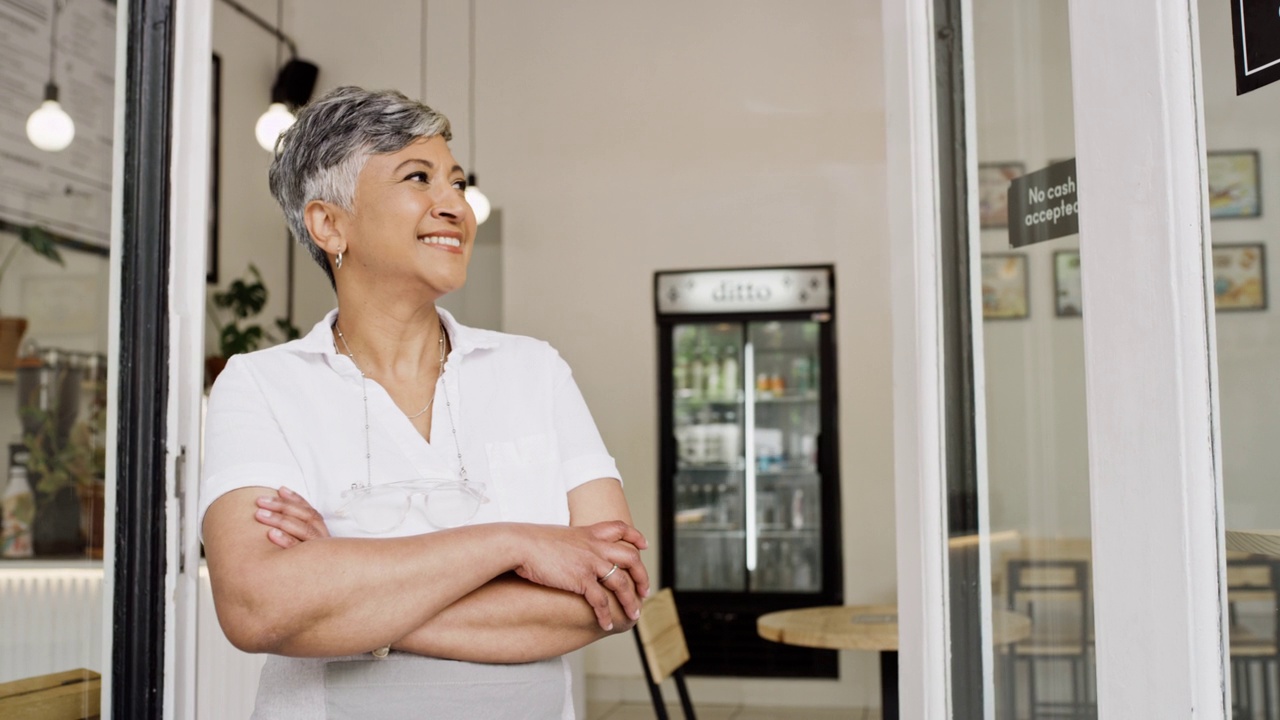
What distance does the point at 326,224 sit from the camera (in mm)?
1595

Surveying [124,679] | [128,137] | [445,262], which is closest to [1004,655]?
[445,262]

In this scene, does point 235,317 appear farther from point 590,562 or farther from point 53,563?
point 590,562

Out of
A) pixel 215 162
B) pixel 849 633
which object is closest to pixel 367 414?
pixel 849 633

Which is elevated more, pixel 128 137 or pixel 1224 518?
pixel 128 137

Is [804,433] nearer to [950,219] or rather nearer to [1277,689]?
[950,219]

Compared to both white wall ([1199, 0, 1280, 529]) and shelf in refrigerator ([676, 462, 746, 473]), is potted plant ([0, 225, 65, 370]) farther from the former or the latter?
shelf in refrigerator ([676, 462, 746, 473])

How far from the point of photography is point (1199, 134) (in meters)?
1.09

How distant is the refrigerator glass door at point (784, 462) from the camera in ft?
20.1

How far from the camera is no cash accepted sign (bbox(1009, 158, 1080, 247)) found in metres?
1.31

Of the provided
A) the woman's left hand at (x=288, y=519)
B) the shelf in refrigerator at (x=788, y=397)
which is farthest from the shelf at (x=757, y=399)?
the woman's left hand at (x=288, y=519)

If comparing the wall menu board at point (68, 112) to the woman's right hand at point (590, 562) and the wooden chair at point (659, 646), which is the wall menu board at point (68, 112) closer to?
the woman's right hand at point (590, 562)

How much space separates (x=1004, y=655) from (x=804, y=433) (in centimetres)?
478

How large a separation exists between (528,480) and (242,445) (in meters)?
0.38

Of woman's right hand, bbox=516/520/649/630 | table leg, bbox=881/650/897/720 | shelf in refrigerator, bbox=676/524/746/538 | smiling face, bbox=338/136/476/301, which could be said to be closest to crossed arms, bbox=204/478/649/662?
woman's right hand, bbox=516/520/649/630
